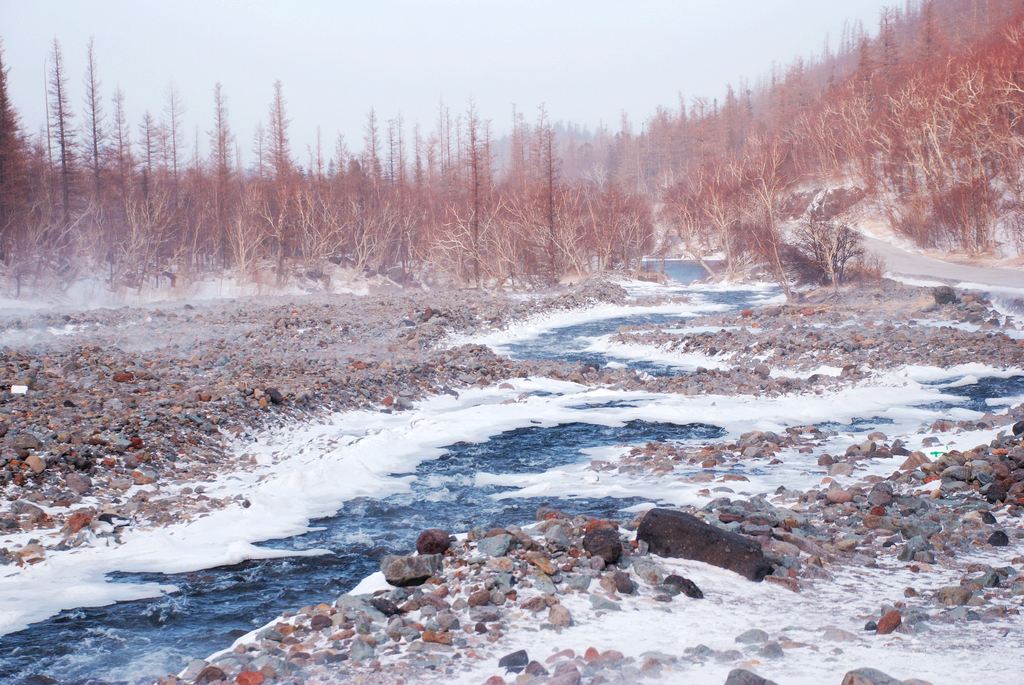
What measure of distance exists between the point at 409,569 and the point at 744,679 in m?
2.47

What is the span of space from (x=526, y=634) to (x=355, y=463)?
4.92 m

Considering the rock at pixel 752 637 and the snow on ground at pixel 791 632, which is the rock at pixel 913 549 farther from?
the rock at pixel 752 637

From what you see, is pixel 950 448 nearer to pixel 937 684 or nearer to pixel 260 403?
pixel 937 684

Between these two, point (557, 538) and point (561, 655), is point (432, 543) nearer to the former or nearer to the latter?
point (557, 538)

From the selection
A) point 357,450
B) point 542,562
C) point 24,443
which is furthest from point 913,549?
point 24,443

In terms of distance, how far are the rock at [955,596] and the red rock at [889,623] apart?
524 mm

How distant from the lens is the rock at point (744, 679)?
359cm

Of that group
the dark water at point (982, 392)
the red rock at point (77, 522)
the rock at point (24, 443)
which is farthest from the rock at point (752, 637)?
the dark water at point (982, 392)

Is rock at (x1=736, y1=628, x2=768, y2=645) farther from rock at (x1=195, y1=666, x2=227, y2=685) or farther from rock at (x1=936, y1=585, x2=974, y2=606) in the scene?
rock at (x1=195, y1=666, x2=227, y2=685)

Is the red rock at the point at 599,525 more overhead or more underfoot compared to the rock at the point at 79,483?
more underfoot

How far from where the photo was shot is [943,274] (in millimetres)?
28828

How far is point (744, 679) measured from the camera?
11.8ft

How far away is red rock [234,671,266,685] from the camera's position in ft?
13.1

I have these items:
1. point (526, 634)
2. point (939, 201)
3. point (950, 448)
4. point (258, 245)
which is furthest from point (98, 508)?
point (258, 245)
